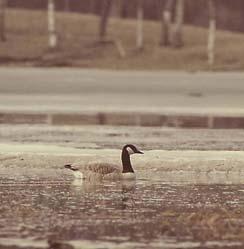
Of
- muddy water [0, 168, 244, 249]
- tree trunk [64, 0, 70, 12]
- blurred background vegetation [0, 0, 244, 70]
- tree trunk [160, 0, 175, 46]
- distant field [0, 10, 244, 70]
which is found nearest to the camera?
muddy water [0, 168, 244, 249]

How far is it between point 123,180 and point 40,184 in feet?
3.85

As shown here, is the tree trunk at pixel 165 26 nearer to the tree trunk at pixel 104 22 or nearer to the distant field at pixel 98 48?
the distant field at pixel 98 48

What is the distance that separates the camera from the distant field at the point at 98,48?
46.8 meters

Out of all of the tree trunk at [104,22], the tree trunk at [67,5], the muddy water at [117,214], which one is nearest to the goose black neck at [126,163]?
the muddy water at [117,214]

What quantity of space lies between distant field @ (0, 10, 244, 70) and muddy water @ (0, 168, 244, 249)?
3044 centimetres

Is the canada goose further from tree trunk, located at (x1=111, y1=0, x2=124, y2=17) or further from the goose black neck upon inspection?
tree trunk, located at (x1=111, y1=0, x2=124, y2=17)

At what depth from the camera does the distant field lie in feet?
154

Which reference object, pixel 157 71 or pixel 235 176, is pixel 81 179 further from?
pixel 157 71

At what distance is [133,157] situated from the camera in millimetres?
17984

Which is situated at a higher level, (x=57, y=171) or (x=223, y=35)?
(x=223, y=35)

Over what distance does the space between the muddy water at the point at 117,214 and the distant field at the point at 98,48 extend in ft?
99.9

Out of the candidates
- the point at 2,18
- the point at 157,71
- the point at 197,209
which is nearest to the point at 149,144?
the point at 197,209

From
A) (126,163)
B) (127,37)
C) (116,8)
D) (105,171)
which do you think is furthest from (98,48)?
(105,171)

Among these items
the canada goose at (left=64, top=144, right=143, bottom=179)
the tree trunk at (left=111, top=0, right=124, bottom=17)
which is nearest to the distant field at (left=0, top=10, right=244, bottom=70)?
the tree trunk at (left=111, top=0, right=124, bottom=17)
